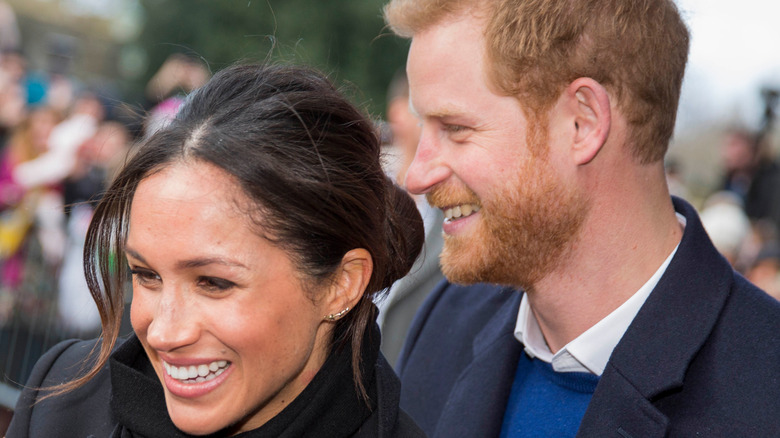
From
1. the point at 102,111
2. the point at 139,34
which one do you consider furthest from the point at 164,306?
the point at 139,34

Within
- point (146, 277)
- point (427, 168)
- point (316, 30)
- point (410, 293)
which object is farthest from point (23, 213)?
point (316, 30)

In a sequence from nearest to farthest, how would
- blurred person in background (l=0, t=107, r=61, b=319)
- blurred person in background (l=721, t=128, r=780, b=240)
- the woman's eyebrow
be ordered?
the woman's eyebrow → blurred person in background (l=0, t=107, r=61, b=319) → blurred person in background (l=721, t=128, r=780, b=240)

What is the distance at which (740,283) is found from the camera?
8.40ft

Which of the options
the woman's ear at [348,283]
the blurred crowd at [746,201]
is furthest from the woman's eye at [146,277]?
the blurred crowd at [746,201]

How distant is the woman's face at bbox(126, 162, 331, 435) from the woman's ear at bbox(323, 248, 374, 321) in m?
0.14

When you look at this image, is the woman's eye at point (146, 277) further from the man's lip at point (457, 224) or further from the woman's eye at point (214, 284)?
the man's lip at point (457, 224)

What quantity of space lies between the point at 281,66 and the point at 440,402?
146 centimetres

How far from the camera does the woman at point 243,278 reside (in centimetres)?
209

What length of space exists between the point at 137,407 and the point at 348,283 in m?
0.68

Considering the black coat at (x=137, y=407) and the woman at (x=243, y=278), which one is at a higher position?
the woman at (x=243, y=278)

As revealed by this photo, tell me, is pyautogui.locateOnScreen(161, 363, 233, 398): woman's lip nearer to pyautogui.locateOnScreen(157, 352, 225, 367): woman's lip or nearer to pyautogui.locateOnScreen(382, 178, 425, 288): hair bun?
pyautogui.locateOnScreen(157, 352, 225, 367): woman's lip

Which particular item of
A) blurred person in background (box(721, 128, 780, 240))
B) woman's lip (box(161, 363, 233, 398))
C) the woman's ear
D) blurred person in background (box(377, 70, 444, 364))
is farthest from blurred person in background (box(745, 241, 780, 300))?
woman's lip (box(161, 363, 233, 398))

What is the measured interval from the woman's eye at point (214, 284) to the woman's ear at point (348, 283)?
349mm

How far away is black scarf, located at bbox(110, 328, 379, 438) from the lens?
2.26 m
